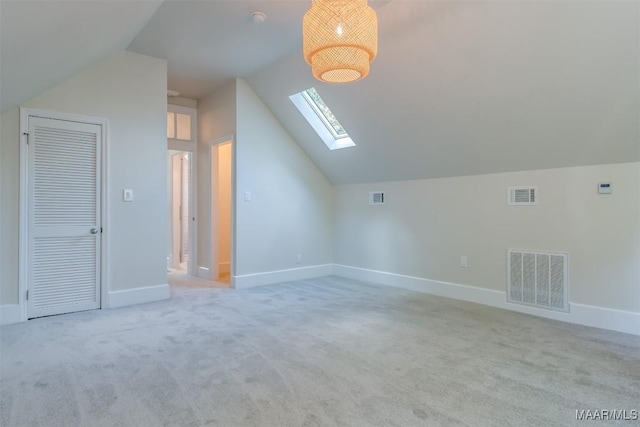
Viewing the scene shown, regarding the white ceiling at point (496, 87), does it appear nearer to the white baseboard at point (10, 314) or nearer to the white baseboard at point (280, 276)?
the white baseboard at point (280, 276)

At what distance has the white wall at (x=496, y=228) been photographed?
9.80 ft

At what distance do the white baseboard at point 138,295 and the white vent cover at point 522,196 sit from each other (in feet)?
12.6

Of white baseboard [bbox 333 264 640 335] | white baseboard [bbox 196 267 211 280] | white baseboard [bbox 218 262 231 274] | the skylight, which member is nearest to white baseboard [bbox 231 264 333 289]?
white baseboard [bbox 333 264 640 335]

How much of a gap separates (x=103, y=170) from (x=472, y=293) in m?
4.11

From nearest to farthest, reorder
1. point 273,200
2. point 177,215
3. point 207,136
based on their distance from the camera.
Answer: point 273,200
point 207,136
point 177,215

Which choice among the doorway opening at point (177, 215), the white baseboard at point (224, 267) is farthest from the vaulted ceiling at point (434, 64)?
the white baseboard at point (224, 267)

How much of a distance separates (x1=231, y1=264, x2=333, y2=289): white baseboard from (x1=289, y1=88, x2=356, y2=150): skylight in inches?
71.5

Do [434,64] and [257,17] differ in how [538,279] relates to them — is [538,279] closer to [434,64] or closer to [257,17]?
[434,64]

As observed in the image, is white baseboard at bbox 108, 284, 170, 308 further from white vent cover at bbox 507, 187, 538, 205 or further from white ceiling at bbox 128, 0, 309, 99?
white vent cover at bbox 507, 187, 538, 205

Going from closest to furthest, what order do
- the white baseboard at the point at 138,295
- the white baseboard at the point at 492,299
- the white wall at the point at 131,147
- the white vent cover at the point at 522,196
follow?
the white baseboard at the point at 492,299 → the white vent cover at the point at 522,196 → the white wall at the point at 131,147 → the white baseboard at the point at 138,295

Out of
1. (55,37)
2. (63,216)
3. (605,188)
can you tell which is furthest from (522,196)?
(63,216)

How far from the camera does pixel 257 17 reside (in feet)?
10.2

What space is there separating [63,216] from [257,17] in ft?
8.60

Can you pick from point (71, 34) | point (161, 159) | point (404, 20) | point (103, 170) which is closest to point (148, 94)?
point (161, 159)
